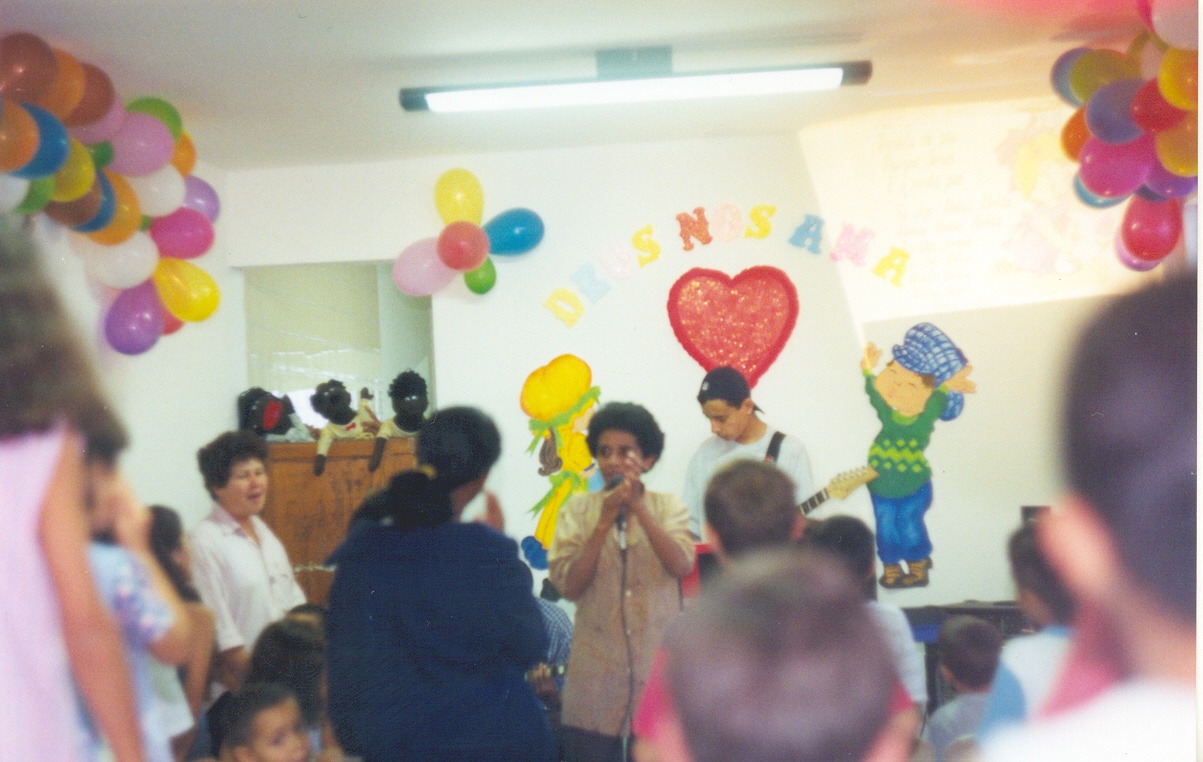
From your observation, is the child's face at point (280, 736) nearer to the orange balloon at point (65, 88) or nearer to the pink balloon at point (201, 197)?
the pink balloon at point (201, 197)

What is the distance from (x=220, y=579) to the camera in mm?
1311

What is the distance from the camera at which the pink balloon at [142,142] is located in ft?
4.30

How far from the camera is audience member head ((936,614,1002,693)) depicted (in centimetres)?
125

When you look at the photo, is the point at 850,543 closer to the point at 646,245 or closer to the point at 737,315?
the point at 737,315

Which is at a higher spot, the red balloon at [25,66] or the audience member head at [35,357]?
the red balloon at [25,66]

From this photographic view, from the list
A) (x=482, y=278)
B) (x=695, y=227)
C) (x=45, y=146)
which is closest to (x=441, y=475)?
(x=482, y=278)

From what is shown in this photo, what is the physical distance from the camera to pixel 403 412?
1.30 m

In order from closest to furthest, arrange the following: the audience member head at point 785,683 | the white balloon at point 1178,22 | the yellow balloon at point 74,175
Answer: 1. the audience member head at point 785,683
2. the white balloon at point 1178,22
3. the yellow balloon at point 74,175

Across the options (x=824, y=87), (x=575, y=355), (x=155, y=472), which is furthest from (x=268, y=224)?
(x=824, y=87)

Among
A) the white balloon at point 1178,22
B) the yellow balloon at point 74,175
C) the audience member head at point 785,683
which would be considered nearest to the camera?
the audience member head at point 785,683

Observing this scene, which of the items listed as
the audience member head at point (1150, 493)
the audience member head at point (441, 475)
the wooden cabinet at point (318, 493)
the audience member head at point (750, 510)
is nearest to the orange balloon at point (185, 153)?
the wooden cabinet at point (318, 493)

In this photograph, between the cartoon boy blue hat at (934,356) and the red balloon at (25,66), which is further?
the cartoon boy blue hat at (934,356)

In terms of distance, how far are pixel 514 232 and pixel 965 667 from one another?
0.99m

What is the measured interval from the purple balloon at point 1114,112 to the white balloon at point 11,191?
165 cm
